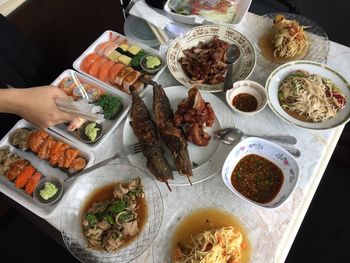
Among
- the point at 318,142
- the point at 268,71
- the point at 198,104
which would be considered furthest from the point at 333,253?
the point at 198,104

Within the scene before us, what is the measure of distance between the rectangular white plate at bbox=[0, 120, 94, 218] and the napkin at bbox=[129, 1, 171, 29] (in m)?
0.95

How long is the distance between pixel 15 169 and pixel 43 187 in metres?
0.21

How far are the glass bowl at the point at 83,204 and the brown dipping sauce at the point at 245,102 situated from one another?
0.63 meters

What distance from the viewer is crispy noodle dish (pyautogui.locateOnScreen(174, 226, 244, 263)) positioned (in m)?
1.29

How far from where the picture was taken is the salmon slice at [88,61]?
2.07 metres

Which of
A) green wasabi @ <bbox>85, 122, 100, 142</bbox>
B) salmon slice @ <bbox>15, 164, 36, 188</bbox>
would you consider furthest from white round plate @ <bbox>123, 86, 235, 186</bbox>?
salmon slice @ <bbox>15, 164, 36, 188</bbox>

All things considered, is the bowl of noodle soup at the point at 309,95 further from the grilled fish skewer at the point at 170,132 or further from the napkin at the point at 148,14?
the napkin at the point at 148,14

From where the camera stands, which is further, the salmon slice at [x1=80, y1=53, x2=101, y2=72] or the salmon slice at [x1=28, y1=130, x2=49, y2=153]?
the salmon slice at [x1=80, y1=53, x2=101, y2=72]

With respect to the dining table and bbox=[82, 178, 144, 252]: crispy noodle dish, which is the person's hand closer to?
the dining table

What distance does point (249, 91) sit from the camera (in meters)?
1.83

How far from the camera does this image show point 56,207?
5.04 feet

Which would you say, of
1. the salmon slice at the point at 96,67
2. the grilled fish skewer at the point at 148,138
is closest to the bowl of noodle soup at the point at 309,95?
the grilled fish skewer at the point at 148,138

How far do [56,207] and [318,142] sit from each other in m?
1.32

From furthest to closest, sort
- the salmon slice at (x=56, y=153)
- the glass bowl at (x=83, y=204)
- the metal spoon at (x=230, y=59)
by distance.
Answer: the metal spoon at (x=230, y=59) → the salmon slice at (x=56, y=153) → the glass bowl at (x=83, y=204)
